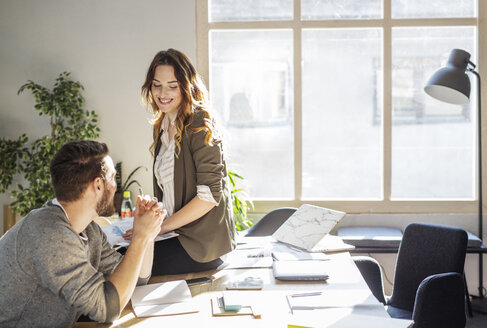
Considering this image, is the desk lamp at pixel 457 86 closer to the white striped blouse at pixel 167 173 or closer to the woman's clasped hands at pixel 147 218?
the white striped blouse at pixel 167 173

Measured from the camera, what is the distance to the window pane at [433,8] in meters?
4.41

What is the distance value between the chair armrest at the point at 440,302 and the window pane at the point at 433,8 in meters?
2.66

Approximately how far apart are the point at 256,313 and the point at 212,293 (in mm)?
296

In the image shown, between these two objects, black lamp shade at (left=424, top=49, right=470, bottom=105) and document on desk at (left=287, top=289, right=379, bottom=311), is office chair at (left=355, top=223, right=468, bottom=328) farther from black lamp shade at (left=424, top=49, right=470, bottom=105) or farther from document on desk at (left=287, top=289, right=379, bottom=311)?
black lamp shade at (left=424, top=49, right=470, bottom=105)

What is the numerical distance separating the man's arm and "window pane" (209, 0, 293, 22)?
A: 2.94 meters

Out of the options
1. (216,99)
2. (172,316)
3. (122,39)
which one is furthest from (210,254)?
(122,39)

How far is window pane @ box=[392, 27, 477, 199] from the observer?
449cm

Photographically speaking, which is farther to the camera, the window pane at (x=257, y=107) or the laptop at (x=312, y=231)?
the window pane at (x=257, y=107)

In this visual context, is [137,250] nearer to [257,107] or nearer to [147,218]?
[147,218]

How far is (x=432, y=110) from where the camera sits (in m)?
4.52

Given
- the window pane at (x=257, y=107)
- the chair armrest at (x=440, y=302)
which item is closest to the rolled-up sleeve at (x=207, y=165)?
the chair armrest at (x=440, y=302)

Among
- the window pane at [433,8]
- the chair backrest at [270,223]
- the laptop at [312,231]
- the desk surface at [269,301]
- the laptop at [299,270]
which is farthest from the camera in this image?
the window pane at [433,8]

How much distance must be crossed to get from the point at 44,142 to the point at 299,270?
2.70m

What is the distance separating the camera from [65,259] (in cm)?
159
